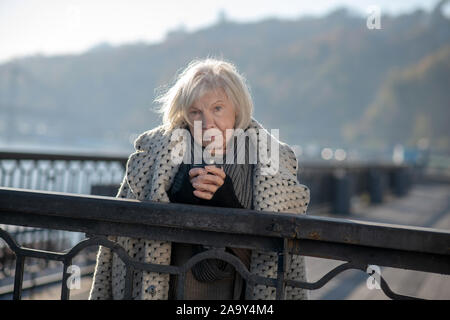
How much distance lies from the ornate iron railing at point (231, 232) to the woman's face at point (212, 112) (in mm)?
626

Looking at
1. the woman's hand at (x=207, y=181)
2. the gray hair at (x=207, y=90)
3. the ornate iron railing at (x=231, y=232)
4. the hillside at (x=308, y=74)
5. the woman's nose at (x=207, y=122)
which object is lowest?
the ornate iron railing at (x=231, y=232)

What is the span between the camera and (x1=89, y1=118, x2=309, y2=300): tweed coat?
1.83m

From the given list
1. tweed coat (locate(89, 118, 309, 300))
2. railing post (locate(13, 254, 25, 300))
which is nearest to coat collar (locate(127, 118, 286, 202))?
tweed coat (locate(89, 118, 309, 300))

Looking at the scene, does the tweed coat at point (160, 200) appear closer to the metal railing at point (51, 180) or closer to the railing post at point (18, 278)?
the railing post at point (18, 278)

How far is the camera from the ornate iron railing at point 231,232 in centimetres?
137

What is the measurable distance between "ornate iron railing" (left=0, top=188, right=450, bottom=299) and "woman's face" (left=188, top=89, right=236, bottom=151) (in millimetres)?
626

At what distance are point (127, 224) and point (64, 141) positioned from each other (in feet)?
118

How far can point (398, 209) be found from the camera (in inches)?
532

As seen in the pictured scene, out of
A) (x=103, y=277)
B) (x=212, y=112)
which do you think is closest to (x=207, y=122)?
(x=212, y=112)

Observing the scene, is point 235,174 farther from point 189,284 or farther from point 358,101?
point 358,101

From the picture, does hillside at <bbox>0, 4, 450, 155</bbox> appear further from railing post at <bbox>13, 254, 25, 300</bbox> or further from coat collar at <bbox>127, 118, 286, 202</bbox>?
railing post at <bbox>13, 254, 25, 300</bbox>

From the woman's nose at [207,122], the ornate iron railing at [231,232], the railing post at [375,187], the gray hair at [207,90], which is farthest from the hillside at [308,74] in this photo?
the ornate iron railing at [231,232]

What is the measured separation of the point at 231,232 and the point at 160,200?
1.57 ft

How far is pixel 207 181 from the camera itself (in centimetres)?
178
